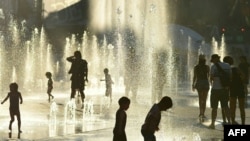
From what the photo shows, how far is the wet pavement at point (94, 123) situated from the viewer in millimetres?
12273

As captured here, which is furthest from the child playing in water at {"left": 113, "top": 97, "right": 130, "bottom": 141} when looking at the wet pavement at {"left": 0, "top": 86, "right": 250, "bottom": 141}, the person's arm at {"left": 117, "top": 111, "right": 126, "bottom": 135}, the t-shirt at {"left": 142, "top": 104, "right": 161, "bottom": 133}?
the wet pavement at {"left": 0, "top": 86, "right": 250, "bottom": 141}

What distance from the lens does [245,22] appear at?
254ft

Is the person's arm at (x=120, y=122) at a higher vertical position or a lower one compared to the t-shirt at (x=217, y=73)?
lower

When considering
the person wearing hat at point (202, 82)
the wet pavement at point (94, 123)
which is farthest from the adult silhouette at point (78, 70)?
the person wearing hat at point (202, 82)

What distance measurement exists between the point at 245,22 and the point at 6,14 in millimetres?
29059

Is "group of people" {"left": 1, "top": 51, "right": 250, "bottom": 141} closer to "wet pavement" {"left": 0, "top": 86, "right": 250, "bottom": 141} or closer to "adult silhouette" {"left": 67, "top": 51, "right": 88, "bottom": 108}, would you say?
"adult silhouette" {"left": 67, "top": 51, "right": 88, "bottom": 108}

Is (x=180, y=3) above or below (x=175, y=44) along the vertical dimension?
above

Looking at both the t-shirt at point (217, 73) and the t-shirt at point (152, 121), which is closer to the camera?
the t-shirt at point (152, 121)

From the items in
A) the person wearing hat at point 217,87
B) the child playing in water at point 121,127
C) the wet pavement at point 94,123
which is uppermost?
the person wearing hat at point 217,87

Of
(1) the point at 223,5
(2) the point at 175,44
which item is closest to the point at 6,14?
(1) the point at 223,5

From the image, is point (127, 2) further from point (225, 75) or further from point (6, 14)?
point (225, 75)

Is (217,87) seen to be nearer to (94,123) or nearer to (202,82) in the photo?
(202,82)

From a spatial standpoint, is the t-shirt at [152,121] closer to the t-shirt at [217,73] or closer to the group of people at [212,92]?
the group of people at [212,92]

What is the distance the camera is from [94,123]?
14.6 m
